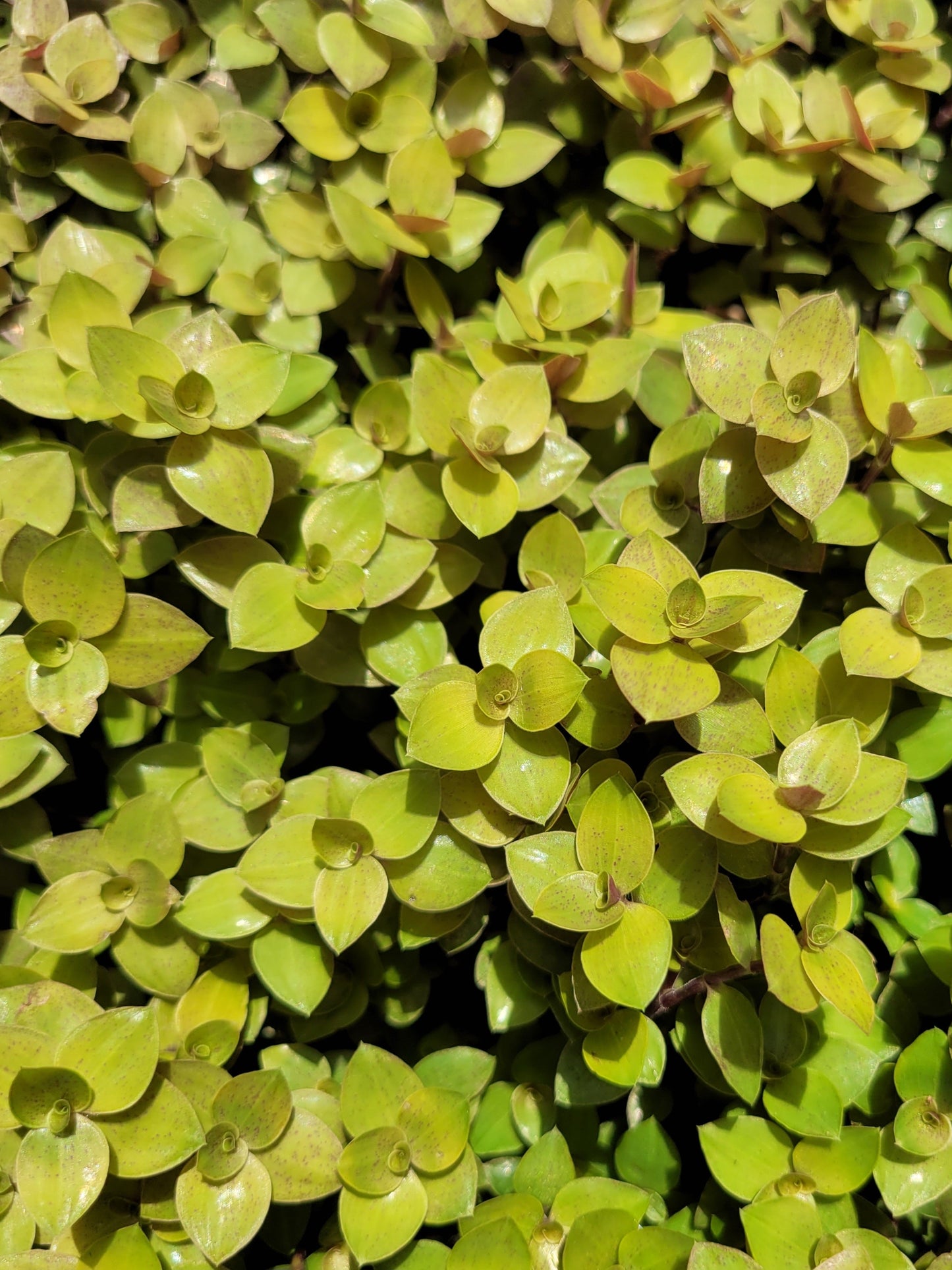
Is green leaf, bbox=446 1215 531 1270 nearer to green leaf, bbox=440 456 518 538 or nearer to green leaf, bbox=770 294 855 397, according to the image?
green leaf, bbox=440 456 518 538

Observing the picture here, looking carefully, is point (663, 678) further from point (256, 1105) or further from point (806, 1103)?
point (256, 1105)

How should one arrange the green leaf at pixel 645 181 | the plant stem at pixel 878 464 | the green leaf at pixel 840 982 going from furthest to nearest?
the green leaf at pixel 645 181 → the plant stem at pixel 878 464 → the green leaf at pixel 840 982

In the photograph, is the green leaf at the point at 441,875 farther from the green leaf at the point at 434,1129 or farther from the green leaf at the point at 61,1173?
the green leaf at the point at 61,1173

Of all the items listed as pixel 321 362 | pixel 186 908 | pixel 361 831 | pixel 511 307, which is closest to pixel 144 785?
pixel 186 908

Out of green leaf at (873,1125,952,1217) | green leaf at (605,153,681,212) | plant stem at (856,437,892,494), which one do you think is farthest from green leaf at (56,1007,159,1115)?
green leaf at (605,153,681,212)

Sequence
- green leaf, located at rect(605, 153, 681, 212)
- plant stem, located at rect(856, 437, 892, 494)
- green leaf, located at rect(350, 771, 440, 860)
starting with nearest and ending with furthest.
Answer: green leaf, located at rect(350, 771, 440, 860) → plant stem, located at rect(856, 437, 892, 494) → green leaf, located at rect(605, 153, 681, 212)

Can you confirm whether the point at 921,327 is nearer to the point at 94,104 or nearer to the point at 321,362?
the point at 321,362

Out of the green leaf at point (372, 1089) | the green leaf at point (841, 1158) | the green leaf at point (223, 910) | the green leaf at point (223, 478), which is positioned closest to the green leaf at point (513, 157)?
the green leaf at point (223, 478)

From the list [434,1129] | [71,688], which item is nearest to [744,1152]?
[434,1129]

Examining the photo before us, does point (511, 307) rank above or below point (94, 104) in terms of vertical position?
below
